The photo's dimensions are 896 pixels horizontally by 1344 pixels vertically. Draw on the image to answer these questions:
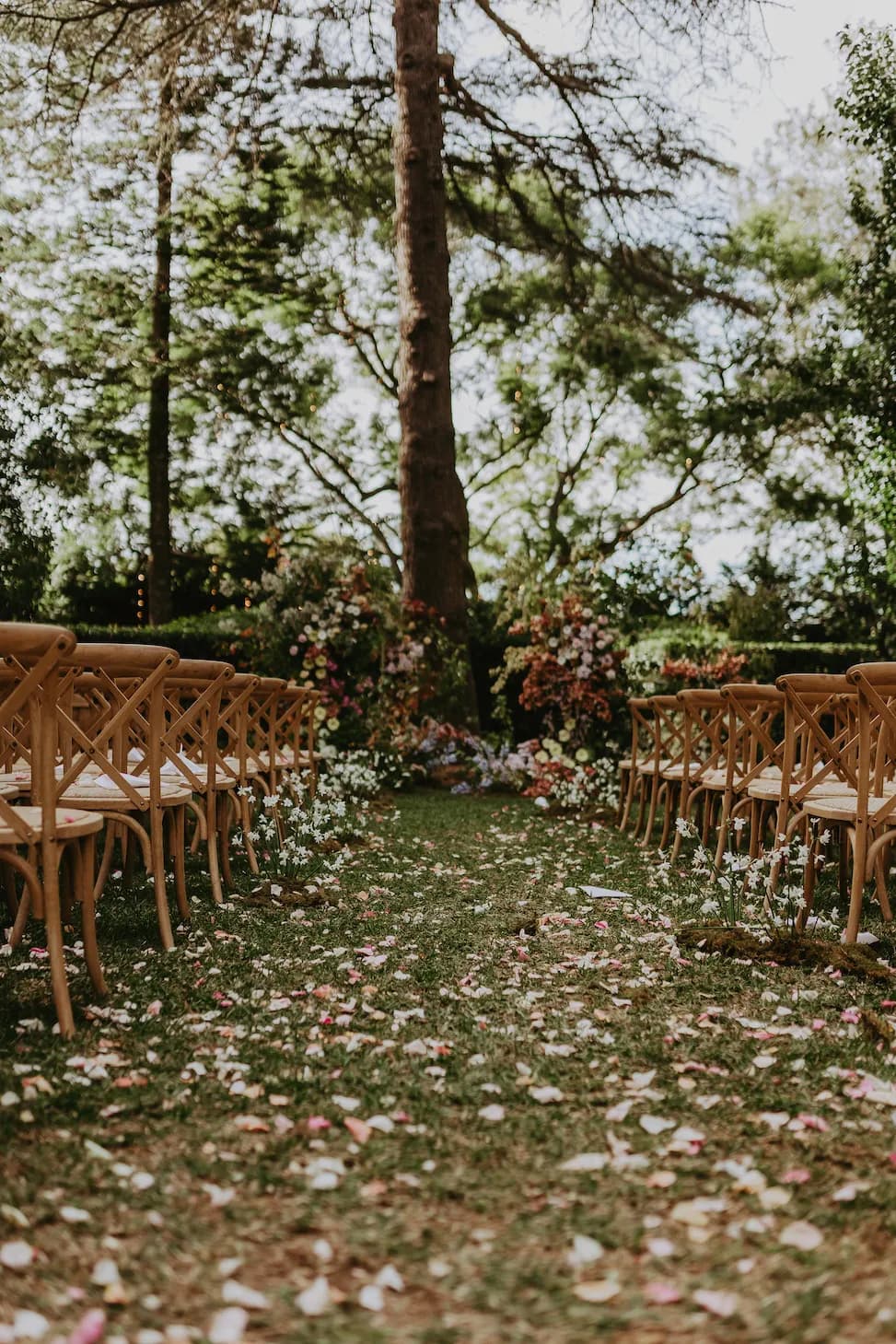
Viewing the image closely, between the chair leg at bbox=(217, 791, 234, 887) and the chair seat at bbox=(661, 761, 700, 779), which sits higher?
the chair seat at bbox=(661, 761, 700, 779)

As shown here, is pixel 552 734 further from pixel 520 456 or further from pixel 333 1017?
pixel 520 456

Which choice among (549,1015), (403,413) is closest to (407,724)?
(403,413)

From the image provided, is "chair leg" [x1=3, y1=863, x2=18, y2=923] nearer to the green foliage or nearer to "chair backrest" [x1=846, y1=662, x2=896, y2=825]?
"chair backrest" [x1=846, y1=662, x2=896, y2=825]

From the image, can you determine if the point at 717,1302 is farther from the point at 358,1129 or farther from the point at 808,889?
the point at 808,889

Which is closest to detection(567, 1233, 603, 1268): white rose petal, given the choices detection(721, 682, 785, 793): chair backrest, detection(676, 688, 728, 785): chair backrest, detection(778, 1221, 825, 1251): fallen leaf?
detection(778, 1221, 825, 1251): fallen leaf

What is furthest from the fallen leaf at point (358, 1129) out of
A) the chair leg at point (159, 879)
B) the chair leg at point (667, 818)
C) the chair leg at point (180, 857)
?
the chair leg at point (667, 818)

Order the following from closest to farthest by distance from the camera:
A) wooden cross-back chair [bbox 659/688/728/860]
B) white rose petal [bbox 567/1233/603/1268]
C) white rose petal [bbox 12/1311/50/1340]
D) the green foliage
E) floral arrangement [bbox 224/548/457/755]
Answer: white rose petal [bbox 12/1311/50/1340] → white rose petal [bbox 567/1233/603/1268] → wooden cross-back chair [bbox 659/688/728/860] → floral arrangement [bbox 224/548/457/755] → the green foliage

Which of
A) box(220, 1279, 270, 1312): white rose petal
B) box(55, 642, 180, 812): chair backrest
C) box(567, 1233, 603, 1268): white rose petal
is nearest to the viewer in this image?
box(220, 1279, 270, 1312): white rose petal

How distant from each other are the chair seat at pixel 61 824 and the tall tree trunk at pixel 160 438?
545 inches

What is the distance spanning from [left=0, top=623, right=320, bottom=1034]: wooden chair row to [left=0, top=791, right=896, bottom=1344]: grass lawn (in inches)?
14.1

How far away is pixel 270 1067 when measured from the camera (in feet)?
9.43

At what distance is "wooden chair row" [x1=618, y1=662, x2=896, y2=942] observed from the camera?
4.00 m

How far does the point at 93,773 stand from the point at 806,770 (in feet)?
10.7

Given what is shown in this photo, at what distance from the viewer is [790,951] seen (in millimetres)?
4047
